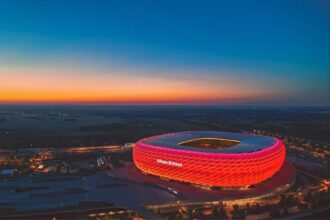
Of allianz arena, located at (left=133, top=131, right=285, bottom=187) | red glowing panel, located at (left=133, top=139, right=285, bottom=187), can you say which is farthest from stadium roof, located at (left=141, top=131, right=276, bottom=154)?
red glowing panel, located at (left=133, top=139, right=285, bottom=187)

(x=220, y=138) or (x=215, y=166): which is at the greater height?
(x=220, y=138)

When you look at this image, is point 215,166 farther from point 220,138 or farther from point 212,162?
point 220,138

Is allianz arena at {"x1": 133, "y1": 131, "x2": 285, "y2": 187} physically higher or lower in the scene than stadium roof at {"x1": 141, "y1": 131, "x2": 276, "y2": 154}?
lower

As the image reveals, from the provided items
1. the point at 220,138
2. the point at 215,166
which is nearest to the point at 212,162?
the point at 215,166

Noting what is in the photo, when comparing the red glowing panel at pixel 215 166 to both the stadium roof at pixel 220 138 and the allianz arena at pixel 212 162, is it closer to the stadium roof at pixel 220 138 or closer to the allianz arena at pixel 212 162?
the allianz arena at pixel 212 162

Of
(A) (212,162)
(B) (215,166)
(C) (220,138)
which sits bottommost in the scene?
(B) (215,166)

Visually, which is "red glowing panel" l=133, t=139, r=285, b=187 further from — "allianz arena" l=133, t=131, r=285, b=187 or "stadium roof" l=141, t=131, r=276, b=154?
"stadium roof" l=141, t=131, r=276, b=154

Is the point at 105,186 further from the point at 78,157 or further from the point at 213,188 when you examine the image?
the point at 78,157

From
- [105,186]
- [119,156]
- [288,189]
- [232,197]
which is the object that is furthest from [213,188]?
[119,156]

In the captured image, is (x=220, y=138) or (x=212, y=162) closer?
(x=212, y=162)
